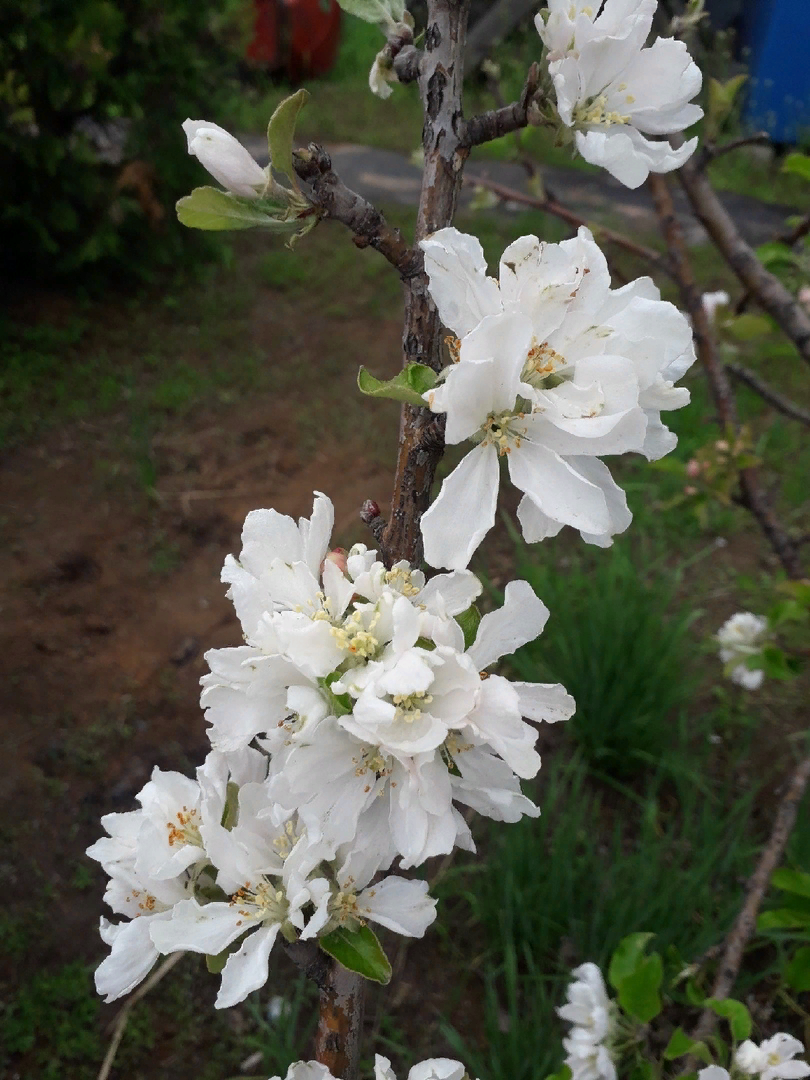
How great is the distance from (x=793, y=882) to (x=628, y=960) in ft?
0.95

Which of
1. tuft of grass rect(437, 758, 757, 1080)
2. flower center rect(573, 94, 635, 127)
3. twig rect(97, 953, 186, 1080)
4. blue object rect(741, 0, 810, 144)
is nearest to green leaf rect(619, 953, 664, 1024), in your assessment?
tuft of grass rect(437, 758, 757, 1080)

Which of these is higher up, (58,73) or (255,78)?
(58,73)

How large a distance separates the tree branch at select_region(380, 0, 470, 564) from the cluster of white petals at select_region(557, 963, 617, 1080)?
101 cm

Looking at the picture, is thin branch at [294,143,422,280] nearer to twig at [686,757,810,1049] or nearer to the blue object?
twig at [686,757,810,1049]

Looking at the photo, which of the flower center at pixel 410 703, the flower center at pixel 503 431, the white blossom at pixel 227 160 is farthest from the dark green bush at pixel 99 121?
the flower center at pixel 410 703

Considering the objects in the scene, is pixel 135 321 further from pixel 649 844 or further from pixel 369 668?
pixel 369 668

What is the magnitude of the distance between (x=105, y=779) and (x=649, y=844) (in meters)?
1.42

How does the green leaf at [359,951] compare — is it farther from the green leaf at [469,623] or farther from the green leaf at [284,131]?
the green leaf at [284,131]

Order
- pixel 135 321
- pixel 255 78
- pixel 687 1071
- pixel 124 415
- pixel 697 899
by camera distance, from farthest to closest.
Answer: pixel 255 78 < pixel 135 321 < pixel 124 415 < pixel 697 899 < pixel 687 1071

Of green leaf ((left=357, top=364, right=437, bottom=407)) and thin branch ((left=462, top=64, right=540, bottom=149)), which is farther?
thin branch ((left=462, top=64, right=540, bottom=149))

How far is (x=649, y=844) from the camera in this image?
6.44ft

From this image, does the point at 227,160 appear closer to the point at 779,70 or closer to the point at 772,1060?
the point at 772,1060

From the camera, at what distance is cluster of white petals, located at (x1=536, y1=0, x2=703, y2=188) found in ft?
2.58

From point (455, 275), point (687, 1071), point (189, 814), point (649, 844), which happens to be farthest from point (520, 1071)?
point (455, 275)
